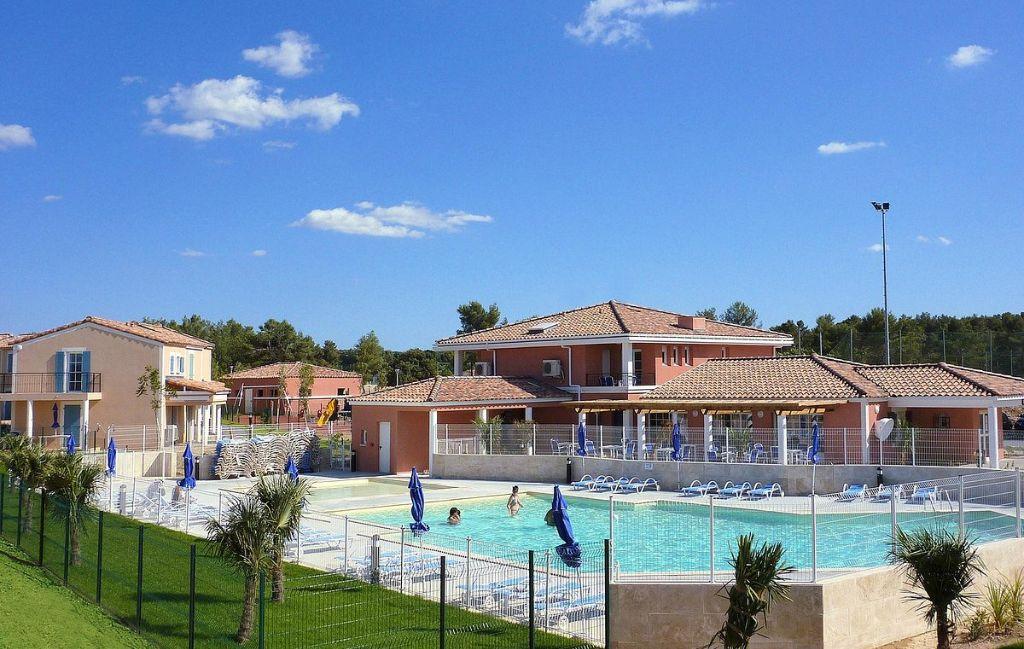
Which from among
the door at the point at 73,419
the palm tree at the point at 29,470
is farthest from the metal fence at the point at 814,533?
the door at the point at 73,419

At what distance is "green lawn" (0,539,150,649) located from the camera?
41.0 feet

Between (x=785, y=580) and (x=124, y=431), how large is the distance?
31.8 metres

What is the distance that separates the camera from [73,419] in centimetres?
3828

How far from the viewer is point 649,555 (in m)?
13.7

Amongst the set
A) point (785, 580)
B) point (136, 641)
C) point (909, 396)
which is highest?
point (909, 396)

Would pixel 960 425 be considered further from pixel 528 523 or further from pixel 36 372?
pixel 36 372

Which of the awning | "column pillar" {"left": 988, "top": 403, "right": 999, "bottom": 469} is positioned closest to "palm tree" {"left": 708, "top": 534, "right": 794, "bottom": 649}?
"column pillar" {"left": 988, "top": 403, "right": 999, "bottom": 469}

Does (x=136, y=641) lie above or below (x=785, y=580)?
below

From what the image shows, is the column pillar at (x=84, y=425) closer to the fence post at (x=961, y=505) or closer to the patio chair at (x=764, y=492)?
the patio chair at (x=764, y=492)

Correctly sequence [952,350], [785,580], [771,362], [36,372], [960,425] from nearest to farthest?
1. [785,580]
2. [960,425]
3. [771,362]
4. [36,372]
5. [952,350]

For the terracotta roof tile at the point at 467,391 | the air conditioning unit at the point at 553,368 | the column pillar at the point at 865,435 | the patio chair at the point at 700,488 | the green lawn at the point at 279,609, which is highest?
the air conditioning unit at the point at 553,368

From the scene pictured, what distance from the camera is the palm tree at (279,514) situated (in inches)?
519

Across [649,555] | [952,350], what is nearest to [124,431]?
[649,555]

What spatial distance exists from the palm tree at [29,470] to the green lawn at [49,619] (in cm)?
262
